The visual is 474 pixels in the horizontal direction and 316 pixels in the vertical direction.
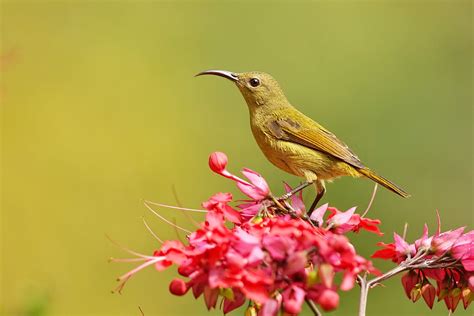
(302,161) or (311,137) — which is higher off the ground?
(311,137)

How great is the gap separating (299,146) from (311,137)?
5.4 inches

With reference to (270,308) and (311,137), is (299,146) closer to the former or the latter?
(311,137)

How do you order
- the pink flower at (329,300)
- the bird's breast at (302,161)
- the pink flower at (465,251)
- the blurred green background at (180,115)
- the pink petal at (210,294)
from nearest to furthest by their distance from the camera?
1. the pink flower at (329,300)
2. the pink petal at (210,294)
3. the pink flower at (465,251)
4. the bird's breast at (302,161)
5. the blurred green background at (180,115)

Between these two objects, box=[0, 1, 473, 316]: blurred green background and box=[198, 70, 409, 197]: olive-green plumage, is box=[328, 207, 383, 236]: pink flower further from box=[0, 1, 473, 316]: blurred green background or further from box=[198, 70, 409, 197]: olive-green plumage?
box=[0, 1, 473, 316]: blurred green background

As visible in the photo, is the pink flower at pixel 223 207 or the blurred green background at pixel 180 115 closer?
the pink flower at pixel 223 207

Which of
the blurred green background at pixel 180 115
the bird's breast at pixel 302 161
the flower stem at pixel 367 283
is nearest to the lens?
the flower stem at pixel 367 283

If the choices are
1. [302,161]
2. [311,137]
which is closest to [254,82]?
[311,137]

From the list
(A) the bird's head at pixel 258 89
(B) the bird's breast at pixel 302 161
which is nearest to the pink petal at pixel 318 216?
(B) the bird's breast at pixel 302 161

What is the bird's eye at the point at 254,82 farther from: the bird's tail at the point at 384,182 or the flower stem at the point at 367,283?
the flower stem at the point at 367,283

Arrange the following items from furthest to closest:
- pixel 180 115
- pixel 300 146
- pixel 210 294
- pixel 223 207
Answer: pixel 180 115
pixel 300 146
pixel 223 207
pixel 210 294

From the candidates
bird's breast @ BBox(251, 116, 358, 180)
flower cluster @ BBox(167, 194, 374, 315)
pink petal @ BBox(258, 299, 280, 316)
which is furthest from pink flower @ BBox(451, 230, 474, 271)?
bird's breast @ BBox(251, 116, 358, 180)

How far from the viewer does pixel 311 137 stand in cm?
495

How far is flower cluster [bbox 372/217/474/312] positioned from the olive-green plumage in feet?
4.72

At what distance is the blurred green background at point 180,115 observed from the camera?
777 cm
